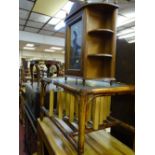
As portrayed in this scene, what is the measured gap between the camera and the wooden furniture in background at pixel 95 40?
122 centimetres

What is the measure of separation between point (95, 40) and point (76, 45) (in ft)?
0.66

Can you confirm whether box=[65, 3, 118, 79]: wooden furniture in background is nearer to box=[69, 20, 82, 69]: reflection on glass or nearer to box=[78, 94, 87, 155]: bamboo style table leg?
box=[69, 20, 82, 69]: reflection on glass

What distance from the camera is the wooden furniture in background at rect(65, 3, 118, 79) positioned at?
3.99 feet

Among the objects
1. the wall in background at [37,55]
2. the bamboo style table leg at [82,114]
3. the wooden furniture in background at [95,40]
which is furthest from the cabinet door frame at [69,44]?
the wall in background at [37,55]

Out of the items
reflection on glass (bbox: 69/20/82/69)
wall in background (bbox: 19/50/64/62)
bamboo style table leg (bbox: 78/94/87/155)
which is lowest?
bamboo style table leg (bbox: 78/94/87/155)

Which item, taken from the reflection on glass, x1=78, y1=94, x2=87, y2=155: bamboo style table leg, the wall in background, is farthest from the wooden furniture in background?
the wall in background

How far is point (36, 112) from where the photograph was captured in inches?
86.5

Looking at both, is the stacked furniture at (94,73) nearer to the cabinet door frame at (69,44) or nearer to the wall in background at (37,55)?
the cabinet door frame at (69,44)

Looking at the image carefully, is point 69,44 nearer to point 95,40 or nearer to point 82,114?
point 95,40

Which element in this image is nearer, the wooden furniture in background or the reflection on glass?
the wooden furniture in background

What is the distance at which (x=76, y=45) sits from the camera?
4.58 feet
